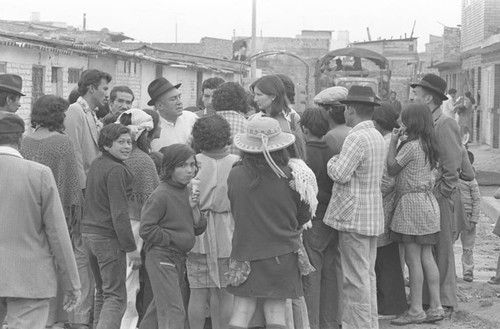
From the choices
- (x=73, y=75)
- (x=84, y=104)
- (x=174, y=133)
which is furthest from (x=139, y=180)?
(x=73, y=75)

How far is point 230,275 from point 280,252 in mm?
375

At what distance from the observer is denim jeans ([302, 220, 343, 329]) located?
26.0 feet

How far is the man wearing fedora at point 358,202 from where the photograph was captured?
764cm

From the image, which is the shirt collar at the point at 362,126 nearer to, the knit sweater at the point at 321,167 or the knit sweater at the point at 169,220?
the knit sweater at the point at 321,167

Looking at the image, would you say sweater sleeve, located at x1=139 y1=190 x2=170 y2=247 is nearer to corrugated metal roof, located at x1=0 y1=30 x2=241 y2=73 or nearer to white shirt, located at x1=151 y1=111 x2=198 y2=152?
white shirt, located at x1=151 y1=111 x2=198 y2=152

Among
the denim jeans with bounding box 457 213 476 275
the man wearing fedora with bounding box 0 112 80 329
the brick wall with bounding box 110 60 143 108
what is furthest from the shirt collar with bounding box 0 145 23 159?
the brick wall with bounding box 110 60 143 108

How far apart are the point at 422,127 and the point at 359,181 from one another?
1013mm

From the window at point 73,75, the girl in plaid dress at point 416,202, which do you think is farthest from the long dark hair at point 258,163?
the window at point 73,75

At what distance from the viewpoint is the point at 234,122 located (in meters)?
8.23

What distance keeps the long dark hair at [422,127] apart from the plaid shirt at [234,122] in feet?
4.70

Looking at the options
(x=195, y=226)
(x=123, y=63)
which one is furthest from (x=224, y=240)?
(x=123, y=63)

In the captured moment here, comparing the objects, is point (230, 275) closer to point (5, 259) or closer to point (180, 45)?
point (5, 259)

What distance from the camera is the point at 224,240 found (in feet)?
23.7

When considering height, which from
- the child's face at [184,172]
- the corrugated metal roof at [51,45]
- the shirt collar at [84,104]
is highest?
the corrugated metal roof at [51,45]
